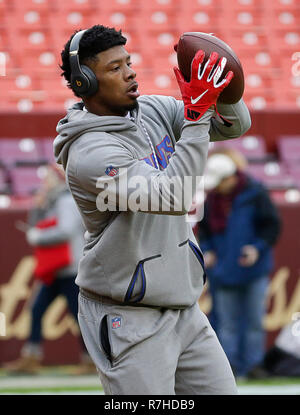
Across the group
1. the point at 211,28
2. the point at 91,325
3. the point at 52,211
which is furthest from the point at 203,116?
the point at 211,28

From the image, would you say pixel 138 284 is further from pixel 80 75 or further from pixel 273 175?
pixel 273 175

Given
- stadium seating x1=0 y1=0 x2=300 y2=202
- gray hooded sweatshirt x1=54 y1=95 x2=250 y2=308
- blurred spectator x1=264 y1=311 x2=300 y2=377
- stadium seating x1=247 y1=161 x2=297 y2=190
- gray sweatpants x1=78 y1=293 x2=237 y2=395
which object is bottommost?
blurred spectator x1=264 y1=311 x2=300 y2=377

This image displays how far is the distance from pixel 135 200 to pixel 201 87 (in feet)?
1.44

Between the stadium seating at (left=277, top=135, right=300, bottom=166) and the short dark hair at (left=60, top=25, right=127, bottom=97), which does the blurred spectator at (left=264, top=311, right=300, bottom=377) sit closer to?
the stadium seating at (left=277, top=135, right=300, bottom=166)

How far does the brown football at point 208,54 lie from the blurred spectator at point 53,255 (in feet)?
12.8

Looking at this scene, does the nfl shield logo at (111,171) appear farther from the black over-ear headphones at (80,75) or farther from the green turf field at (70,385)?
the green turf field at (70,385)

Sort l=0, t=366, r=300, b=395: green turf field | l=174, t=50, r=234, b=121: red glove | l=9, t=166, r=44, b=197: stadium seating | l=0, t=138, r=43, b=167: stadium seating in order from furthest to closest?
l=0, t=138, r=43, b=167: stadium seating
l=9, t=166, r=44, b=197: stadium seating
l=0, t=366, r=300, b=395: green turf field
l=174, t=50, r=234, b=121: red glove

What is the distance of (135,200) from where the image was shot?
9.30 feet

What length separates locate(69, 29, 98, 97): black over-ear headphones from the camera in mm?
2979

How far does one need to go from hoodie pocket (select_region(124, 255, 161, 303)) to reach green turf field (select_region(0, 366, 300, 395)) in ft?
10.1

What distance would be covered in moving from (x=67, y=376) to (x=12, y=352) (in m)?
0.73

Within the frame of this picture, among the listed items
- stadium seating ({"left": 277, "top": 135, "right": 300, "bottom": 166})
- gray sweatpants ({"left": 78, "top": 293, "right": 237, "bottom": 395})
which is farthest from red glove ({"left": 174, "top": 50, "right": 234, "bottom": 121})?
stadium seating ({"left": 277, "top": 135, "right": 300, "bottom": 166})

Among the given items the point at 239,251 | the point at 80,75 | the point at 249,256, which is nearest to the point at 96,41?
the point at 80,75

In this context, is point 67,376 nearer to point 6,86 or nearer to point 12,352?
point 12,352
